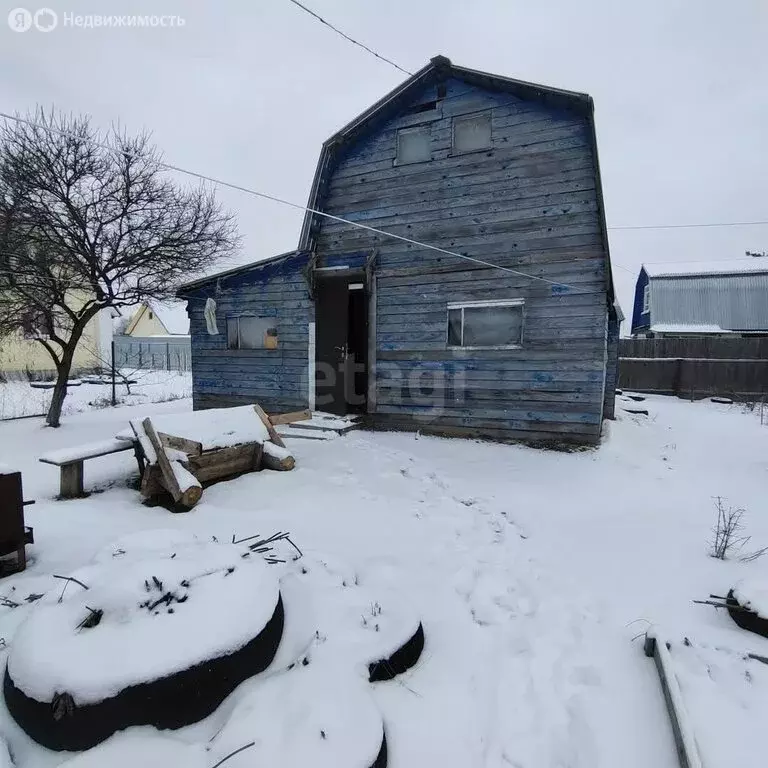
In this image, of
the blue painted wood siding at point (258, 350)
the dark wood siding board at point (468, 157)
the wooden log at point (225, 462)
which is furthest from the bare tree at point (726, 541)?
the blue painted wood siding at point (258, 350)

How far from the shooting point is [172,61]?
8.52m

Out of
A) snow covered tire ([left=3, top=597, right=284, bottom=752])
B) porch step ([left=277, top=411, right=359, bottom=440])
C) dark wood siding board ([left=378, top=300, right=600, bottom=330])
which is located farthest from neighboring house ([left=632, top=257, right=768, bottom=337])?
snow covered tire ([left=3, top=597, right=284, bottom=752])

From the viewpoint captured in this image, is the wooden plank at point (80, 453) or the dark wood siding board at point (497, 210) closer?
the wooden plank at point (80, 453)

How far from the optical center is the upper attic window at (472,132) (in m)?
7.30

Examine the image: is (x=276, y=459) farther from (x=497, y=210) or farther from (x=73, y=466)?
(x=497, y=210)

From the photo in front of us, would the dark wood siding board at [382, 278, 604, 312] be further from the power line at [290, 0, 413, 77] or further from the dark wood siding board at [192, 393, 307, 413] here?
the power line at [290, 0, 413, 77]

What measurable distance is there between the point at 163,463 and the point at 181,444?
39 cm

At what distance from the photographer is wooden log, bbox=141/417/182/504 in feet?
14.0

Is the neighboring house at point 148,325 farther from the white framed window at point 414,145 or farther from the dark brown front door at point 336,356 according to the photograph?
the white framed window at point 414,145

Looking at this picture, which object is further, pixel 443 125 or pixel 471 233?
pixel 443 125

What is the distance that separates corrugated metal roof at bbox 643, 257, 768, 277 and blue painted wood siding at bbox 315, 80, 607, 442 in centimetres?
1894

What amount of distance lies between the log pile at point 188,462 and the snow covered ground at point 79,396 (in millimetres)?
8395

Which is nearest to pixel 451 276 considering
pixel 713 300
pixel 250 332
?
pixel 250 332

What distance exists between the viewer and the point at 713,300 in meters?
20.2
